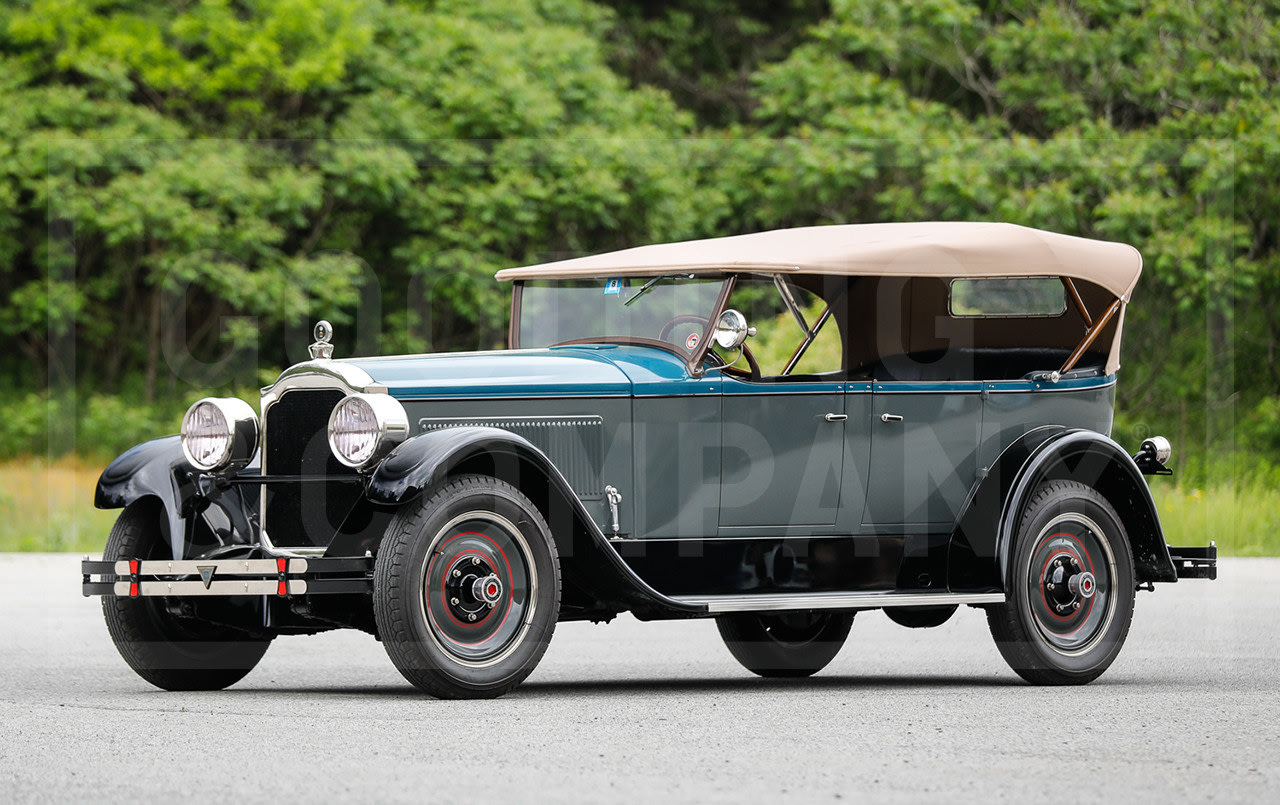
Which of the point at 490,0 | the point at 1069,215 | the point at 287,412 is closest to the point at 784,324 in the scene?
the point at 1069,215

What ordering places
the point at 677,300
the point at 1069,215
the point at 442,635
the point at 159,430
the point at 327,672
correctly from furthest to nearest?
the point at 159,430 < the point at 1069,215 < the point at 327,672 < the point at 677,300 < the point at 442,635

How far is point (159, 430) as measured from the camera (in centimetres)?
2447

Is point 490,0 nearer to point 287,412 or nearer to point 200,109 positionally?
point 200,109

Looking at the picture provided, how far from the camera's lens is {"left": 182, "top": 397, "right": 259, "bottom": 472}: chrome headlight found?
847 centimetres

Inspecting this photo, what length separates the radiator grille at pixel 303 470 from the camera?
833 centimetres

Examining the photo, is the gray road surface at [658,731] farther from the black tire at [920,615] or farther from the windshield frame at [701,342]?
the windshield frame at [701,342]

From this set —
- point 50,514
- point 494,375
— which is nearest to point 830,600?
point 494,375

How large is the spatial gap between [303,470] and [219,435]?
45 centimetres

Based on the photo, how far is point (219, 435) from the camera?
334 inches

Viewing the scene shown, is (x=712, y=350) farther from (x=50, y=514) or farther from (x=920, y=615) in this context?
(x=50, y=514)

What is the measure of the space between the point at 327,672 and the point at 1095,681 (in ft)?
13.2

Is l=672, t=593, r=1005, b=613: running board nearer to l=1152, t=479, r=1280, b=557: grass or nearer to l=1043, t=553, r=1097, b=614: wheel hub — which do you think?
l=1043, t=553, r=1097, b=614: wheel hub

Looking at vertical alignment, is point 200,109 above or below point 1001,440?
above

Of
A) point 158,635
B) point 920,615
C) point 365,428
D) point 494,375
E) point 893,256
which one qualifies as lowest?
point 920,615
